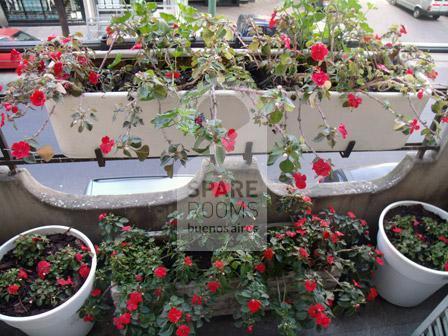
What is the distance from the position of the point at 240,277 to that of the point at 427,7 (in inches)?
431

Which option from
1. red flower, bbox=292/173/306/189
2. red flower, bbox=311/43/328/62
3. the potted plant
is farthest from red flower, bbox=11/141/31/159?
red flower, bbox=311/43/328/62

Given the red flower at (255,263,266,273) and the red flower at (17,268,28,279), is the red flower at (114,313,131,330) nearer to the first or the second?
the red flower at (17,268,28,279)

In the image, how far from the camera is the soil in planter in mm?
1487

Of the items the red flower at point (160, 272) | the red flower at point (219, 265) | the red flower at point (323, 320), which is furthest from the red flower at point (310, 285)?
the red flower at point (160, 272)

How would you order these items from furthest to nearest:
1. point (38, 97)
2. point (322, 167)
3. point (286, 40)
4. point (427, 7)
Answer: point (427, 7) < point (286, 40) < point (322, 167) < point (38, 97)

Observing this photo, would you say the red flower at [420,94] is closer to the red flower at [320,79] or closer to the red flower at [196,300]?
the red flower at [320,79]

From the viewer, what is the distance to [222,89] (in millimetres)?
1319

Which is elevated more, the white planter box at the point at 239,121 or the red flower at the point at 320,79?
the red flower at the point at 320,79

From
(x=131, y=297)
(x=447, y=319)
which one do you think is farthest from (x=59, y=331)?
(x=447, y=319)

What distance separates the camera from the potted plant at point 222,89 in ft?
3.93

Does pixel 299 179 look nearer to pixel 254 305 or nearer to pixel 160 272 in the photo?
pixel 254 305

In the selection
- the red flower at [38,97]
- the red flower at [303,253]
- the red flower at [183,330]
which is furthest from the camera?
the red flower at [303,253]

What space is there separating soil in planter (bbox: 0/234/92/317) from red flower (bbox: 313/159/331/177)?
113 cm

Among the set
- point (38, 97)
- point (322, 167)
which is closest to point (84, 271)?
point (38, 97)
